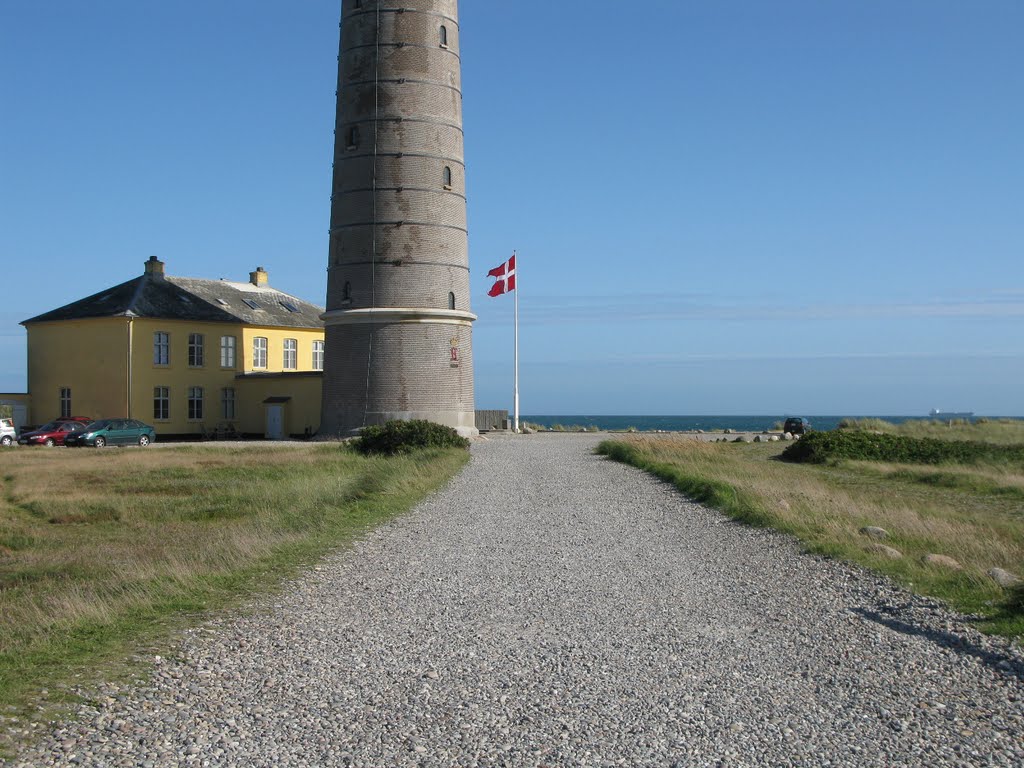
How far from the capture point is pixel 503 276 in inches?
1845

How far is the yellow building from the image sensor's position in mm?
45250

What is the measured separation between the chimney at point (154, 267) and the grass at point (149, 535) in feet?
62.2

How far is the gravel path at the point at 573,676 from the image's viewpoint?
217 inches

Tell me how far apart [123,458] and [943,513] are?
76.2 feet

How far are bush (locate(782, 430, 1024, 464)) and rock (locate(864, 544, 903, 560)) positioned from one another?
18.8 meters

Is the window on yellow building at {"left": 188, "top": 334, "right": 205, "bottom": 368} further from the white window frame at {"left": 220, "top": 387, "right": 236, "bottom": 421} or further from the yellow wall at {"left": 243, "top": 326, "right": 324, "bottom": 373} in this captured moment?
the yellow wall at {"left": 243, "top": 326, "right": 324, "bottom": 373}

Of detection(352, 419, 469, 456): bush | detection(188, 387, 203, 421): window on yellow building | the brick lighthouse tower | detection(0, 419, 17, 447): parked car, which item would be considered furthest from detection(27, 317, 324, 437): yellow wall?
detection(352, 419, 469, 456): bush

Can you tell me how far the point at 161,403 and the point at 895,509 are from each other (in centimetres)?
3578

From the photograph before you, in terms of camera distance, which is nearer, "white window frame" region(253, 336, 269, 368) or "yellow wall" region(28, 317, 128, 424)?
"yellow wall" region(28, 317, 128, 424)

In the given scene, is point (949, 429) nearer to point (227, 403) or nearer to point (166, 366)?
point (227, 403)

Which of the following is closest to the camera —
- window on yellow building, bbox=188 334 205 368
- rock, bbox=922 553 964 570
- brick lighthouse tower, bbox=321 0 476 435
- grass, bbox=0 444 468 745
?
grass, bbox=0 444 468 745

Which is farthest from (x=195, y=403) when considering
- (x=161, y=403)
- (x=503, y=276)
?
(x=503, y=276)

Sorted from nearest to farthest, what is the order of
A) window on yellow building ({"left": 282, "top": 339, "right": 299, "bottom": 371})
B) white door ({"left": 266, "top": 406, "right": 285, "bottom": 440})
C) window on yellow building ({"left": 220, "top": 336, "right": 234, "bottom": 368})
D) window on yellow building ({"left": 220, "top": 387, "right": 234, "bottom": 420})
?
white door ({"left": 266, "top": 406, "right": 285, "bottom": 440})
window on yellow building ({"left": 220, "top": 387, "right": 234, "bottom": 420})
window on yellow building ({"left": 220, "top": 336, "right": 234, "bottom": 368})
window on yellow building ({"left": 282, "top": 339, "right": 299, "bottom": 371})

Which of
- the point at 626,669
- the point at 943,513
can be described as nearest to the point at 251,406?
the point at 943,513
